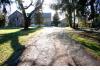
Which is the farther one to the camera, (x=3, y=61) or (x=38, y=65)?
(x=3, y=61)

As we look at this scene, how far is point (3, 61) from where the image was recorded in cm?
1191

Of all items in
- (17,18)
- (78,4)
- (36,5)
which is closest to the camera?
(78,4)

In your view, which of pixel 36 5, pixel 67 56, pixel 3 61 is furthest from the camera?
pixel 36 5

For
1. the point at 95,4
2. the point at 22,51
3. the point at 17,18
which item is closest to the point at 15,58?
the point at 22,51

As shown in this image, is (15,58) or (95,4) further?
(95,4)

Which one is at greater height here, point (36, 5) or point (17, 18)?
point (36, 5)

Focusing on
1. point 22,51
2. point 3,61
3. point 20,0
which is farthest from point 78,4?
point 3,61

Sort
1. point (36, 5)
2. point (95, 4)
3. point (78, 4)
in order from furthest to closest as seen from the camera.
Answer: point (36, 5), point (78, 4), point (95, 4)

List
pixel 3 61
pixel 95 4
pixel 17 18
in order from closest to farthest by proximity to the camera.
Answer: pixel 3 61 → pixel 95 4 → pixel 17 18
